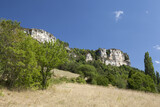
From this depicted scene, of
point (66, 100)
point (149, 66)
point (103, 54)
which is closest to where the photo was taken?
point (66, 100)

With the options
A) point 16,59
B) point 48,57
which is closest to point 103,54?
point 48,57

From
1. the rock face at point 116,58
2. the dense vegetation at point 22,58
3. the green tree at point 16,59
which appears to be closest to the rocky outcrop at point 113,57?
the rock face at point 116,58

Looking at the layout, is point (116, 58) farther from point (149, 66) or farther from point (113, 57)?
point (149, 66)

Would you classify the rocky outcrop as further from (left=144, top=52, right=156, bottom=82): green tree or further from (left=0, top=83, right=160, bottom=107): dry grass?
(left=0, top=83, right=160, bottom=107): dry grass

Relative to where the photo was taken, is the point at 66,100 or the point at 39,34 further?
the point at 39,34

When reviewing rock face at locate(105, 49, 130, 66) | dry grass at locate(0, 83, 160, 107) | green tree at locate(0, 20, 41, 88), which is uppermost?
rock face at locate(105, 49, 130, 66)

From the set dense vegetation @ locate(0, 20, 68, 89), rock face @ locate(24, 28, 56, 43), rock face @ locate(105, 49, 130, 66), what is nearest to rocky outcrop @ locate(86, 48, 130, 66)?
rock face @ locate(105, 49, 130, 66)

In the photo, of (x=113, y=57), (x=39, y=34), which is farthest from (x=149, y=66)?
(x=113, y=57)

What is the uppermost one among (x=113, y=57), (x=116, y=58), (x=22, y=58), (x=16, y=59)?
(x=113, y=57)

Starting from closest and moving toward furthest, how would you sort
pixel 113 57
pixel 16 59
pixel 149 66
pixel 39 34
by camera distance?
1. pixel 16 59
2. pixel 149 66
3. pixel 39 34
4. pixel 113 57

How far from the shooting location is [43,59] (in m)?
10.6

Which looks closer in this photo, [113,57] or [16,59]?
[16,59]

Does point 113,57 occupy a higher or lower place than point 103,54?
lower

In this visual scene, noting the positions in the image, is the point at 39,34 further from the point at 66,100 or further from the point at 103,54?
the point at 103,54
